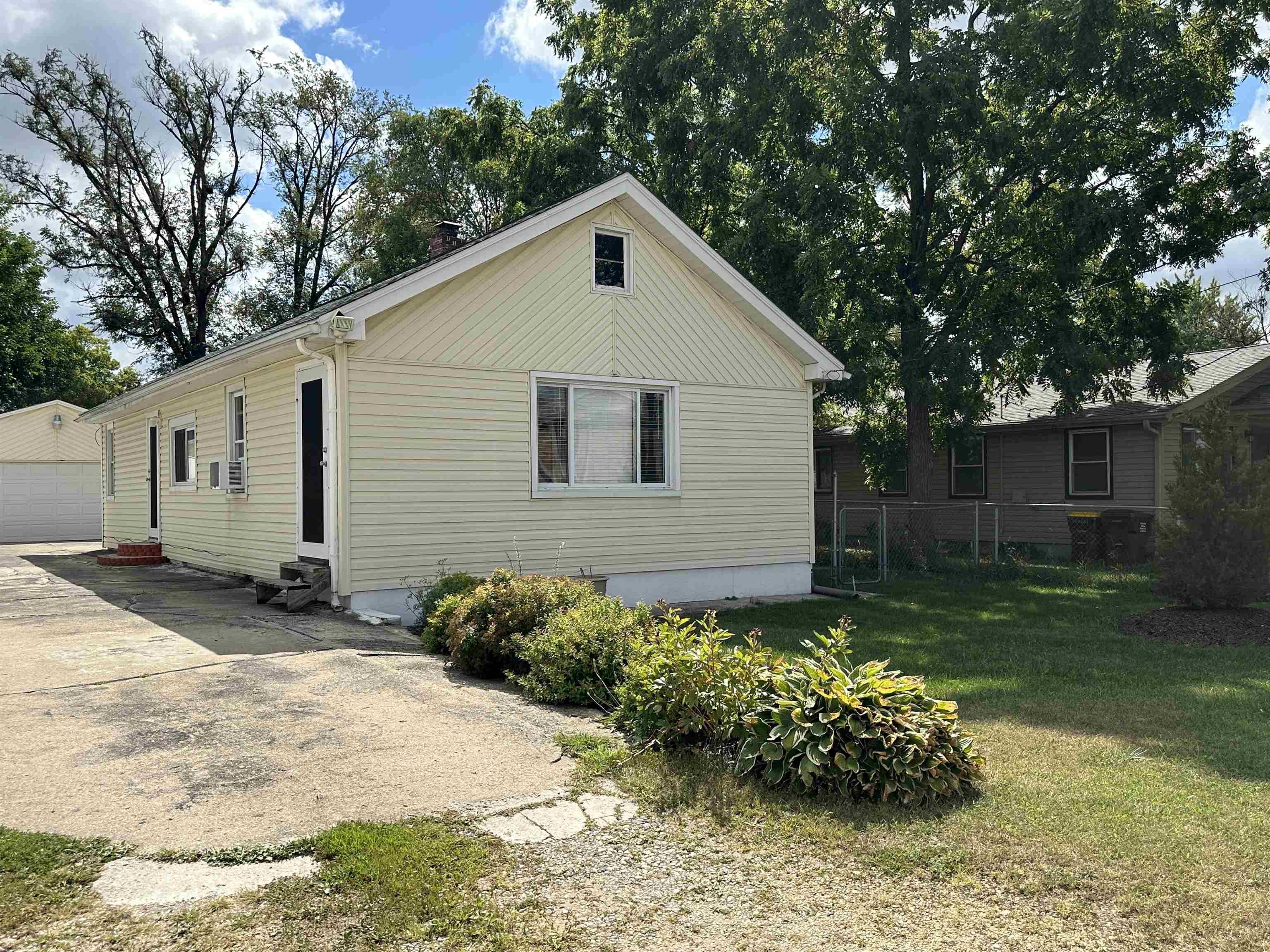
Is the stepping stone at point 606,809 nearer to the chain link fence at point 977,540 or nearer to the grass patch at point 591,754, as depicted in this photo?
the grass patch at point 591,754

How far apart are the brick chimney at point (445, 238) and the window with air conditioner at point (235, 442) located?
10.5 feet

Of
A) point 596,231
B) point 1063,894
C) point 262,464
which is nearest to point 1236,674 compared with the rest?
point 1063,894

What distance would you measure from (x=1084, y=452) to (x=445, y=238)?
14158 mm

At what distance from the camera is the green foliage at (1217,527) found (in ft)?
34.3

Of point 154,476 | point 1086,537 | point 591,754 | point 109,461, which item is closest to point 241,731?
point 591,754

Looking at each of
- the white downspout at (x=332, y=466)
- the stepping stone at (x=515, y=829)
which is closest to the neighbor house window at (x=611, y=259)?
the white downspout at (x=332, y=466)

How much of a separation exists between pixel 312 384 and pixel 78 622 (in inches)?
131

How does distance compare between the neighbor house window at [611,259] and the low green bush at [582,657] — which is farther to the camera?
the neighbor house window at [611,259]

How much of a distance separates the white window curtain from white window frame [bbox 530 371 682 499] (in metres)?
0.05

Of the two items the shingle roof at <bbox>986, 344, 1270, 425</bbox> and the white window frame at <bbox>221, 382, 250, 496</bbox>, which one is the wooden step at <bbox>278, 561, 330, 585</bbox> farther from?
the shingle roof at <bbox>986, 344, 1270, 425</bbox>

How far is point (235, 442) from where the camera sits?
42.0 ft

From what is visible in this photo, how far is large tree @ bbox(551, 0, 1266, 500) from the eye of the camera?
15.5m

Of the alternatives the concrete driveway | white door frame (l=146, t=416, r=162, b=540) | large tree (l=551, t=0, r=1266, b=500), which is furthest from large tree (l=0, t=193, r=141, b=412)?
the concrete driveway

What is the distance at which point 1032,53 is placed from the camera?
1553 cm
